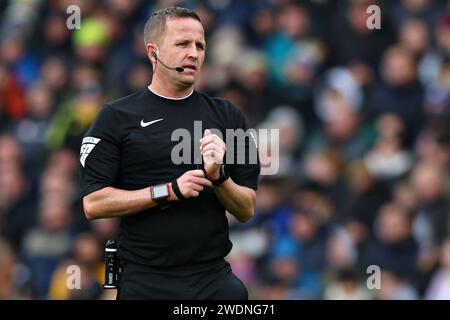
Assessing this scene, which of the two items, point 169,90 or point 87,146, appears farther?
point 169,90

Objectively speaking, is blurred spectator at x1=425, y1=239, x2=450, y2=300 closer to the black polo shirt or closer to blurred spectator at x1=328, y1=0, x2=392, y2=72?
blurred spectator at x1=328, y1=0, x2=392, y2=72

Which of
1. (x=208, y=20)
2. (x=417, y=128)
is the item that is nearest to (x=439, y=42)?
(x=417, y=128)

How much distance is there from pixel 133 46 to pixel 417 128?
3.52 meters

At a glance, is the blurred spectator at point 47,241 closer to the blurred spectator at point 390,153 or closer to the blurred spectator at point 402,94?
the blurred spectator at point 390,153

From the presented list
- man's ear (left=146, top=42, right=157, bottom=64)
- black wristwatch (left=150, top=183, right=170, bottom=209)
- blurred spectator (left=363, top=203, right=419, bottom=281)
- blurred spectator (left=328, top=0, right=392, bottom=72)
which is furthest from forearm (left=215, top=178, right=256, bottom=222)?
blurred spectator (left=328, top=0, right=392, bottom=72)

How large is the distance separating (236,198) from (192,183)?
0.28m

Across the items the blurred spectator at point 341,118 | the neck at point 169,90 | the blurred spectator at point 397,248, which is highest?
the blurred spectator at point 341,118

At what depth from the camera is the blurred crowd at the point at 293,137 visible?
30.3 feet

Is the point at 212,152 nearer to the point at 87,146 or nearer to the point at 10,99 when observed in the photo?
the point at 87,146

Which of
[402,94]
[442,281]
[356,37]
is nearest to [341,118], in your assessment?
[402,94]

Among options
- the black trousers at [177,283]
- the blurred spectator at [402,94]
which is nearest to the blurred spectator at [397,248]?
the blurred spectator at [402,94]

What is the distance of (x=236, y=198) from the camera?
550 centimetres

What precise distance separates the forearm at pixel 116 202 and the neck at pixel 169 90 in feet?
1.67

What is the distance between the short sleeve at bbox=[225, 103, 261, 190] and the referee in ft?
0.17
